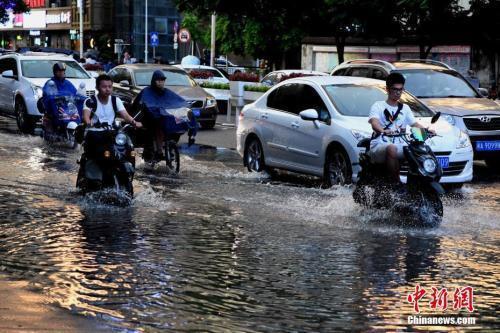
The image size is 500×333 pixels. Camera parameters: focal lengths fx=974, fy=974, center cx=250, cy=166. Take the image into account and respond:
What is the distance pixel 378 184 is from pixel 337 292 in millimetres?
3596

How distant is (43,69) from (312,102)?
11.3m

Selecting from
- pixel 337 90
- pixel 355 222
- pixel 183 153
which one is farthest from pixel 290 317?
pixel 183 153

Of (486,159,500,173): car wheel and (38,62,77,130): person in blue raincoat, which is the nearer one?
(486,159,500,173): car wheel

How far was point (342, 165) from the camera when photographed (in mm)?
13164

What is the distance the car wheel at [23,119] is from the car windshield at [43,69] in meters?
0.76

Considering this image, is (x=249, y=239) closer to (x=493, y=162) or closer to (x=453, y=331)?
(x=453, y=331)

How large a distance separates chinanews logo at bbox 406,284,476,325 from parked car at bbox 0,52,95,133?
16.0m

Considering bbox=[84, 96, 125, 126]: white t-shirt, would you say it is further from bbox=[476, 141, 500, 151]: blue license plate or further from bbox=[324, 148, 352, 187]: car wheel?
bbox=[476, 141, 500, 151]: blue license plate

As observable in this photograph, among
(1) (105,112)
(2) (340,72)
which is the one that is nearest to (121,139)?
(1) (105,112)

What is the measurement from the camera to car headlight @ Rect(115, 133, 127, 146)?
11492mm

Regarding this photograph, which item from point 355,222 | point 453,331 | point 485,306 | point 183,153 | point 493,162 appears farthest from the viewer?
point 183,153

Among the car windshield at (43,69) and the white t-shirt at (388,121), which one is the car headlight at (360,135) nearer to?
the white t-shirt at (388,121)

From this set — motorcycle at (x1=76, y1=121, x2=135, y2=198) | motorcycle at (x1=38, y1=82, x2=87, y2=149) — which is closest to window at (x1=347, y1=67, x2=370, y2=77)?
motorcycle at (x1=38, y1=82, x2=87, y2=149)

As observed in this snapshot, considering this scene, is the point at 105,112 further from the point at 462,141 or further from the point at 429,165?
the point at 462,141
